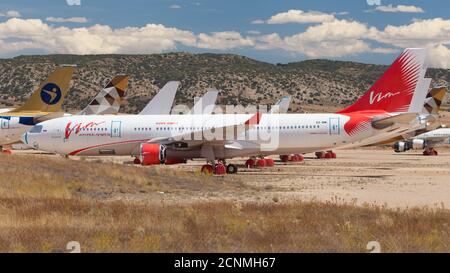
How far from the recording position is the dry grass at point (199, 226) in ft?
40.8

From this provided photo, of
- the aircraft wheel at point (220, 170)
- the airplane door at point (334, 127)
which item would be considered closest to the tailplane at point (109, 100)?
the aircraft wheel at point (220, 170)

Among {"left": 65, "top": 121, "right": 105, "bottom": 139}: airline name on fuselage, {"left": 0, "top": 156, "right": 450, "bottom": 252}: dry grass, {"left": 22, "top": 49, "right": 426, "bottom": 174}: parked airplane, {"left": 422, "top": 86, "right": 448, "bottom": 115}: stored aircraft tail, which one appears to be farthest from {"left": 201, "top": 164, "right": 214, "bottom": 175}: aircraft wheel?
{"left": 422, "top": 86, "right": 448, "bottom": 115}: stored aircraft tail

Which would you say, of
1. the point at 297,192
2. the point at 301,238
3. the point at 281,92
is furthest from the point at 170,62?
the point at 301,238

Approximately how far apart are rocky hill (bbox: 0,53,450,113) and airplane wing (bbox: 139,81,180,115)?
94.5 metres

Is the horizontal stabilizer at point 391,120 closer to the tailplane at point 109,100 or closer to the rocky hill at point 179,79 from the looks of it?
the tailplane at point 109,100

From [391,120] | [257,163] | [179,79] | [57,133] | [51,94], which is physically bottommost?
[257,163]

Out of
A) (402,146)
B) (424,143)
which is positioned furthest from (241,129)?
(424,143)

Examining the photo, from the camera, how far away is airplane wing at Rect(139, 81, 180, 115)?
2023 inches

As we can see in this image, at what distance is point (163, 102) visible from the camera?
52.0 metres

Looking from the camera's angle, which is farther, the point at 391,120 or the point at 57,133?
the point at 57,133

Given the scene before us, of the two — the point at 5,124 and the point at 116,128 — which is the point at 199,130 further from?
the point at 5,124

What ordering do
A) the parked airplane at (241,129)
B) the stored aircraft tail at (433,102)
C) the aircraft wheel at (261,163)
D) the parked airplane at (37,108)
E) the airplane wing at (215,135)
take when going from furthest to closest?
1. the stored aircraft tail at (433,102)
2. the parked airplane at (37,108)
3. the aircraft wheel at (261,163)
4. the parked airplane at (241,129)
5. the airplane wing at (215,135)

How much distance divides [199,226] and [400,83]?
1003 inches

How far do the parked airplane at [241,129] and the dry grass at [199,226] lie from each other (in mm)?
13957
